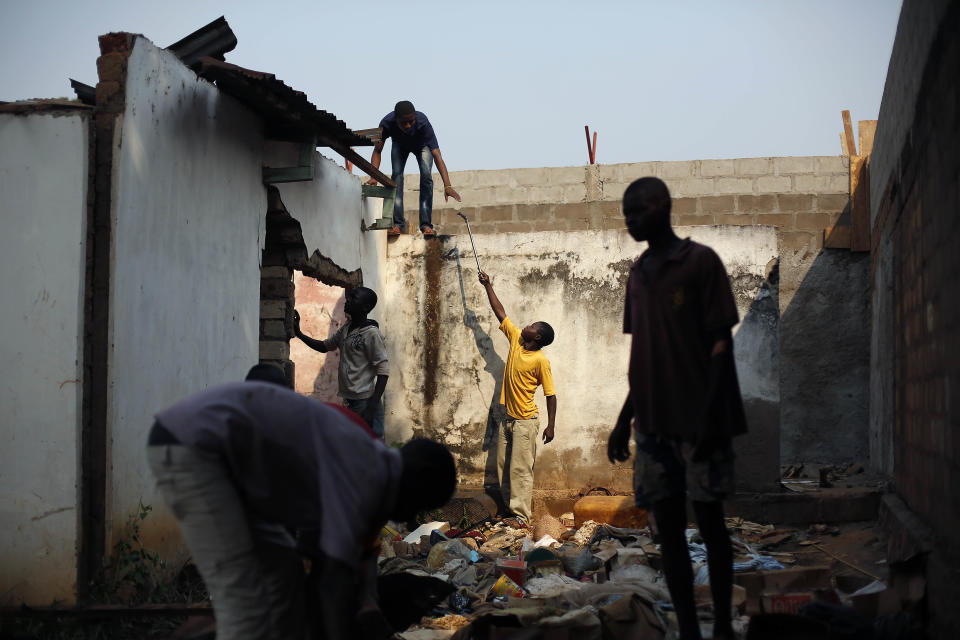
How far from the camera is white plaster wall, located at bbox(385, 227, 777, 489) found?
804 cm

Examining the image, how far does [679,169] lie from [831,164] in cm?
167

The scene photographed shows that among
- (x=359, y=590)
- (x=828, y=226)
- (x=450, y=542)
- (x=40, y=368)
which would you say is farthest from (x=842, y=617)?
(x=828, y=226)

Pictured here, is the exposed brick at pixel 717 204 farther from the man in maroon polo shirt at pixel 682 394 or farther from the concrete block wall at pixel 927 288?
the man in maroon polo shirt at pixel 682 394

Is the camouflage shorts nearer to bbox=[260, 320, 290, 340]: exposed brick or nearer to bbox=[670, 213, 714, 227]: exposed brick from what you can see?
bbox=[260, 320, 290, 340]: exposed brick

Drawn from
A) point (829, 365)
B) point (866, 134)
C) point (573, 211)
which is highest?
point (866, 134)

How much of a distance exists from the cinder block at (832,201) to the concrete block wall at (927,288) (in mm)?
2511

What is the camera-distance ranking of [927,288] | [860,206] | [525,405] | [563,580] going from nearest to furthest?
1. [927,288]
2. [563,580]
3. [525,405]
4. [860,206]

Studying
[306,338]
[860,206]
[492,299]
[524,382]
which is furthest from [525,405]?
[860,206]

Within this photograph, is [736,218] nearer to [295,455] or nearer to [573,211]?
[573,211]

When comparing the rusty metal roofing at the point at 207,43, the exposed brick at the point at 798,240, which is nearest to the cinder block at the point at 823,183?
the exposed brick at the point at 798,240

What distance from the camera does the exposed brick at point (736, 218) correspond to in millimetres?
9477

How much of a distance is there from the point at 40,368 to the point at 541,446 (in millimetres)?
4838

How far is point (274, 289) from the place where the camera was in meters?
7.01

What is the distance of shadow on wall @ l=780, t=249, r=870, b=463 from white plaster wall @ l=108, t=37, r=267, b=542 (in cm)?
615
